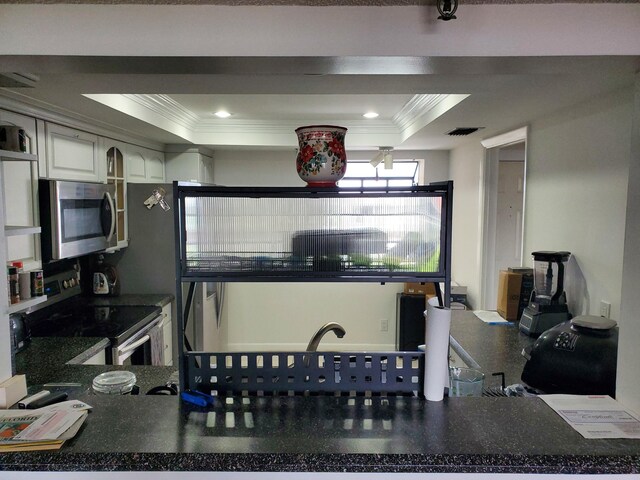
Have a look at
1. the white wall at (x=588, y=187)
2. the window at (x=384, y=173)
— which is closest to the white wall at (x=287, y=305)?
the window at (x=384, y=173)

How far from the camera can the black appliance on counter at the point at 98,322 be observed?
8.53 feet

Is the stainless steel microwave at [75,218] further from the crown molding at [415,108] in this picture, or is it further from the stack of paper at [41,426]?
the crown molding at [415,108]

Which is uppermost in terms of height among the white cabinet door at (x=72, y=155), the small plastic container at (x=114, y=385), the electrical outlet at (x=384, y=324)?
the white cabinet door at (x=72, y=155)

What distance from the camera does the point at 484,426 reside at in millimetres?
1125

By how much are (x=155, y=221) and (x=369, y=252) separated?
110 inches

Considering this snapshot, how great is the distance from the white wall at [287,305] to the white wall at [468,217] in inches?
38.4

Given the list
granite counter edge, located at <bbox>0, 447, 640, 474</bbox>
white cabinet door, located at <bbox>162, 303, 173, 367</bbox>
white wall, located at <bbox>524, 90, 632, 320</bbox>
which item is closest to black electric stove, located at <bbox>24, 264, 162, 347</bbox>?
white cabinet door, located at <bbox>162, 303, 173, 367</bbox>

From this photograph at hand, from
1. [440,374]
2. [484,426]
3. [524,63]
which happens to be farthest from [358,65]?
[484,426]

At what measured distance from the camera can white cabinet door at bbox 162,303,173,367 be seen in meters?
3.46

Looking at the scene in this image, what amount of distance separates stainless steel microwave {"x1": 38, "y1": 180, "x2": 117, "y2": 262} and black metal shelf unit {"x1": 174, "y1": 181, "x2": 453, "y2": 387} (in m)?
1.61

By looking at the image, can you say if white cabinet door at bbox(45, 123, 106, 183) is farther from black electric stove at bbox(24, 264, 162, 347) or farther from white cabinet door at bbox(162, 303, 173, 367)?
white cabinet door at bbox(162, 303, 173, 367)

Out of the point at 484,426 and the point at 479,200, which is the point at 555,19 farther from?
the point at 479,200

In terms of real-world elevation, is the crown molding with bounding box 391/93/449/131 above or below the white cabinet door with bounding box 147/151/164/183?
above

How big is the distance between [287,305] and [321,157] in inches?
159
